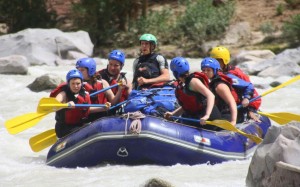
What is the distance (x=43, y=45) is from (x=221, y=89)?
11.4 meters

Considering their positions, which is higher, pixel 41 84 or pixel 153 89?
pixel 153 89

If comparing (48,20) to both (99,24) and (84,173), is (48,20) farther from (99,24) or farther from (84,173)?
(84,173)

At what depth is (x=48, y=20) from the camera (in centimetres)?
2253

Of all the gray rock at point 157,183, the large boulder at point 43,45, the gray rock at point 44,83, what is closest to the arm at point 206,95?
the gray rock at point 157,183

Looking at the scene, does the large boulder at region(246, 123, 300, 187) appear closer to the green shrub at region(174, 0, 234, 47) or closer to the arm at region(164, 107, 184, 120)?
the arm at region(164, 107, 184, 120)

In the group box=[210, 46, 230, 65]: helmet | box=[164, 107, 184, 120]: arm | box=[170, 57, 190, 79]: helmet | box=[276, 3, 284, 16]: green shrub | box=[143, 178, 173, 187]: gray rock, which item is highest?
box=[170, 57, 190, 79]: helmet

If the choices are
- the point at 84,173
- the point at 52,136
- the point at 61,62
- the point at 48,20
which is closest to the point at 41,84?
the point at 61,62

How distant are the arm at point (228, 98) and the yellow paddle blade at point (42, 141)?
1.86 metres

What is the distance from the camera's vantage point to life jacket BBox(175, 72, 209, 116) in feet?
22.4

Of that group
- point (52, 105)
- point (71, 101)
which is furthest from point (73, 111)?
point (52, 105)

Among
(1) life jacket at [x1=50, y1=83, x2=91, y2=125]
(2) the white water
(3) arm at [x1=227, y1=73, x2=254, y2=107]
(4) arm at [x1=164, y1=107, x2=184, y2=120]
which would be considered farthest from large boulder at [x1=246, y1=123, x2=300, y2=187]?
(3) arm at [x1=227, y1=73, x2=254, y2=107]

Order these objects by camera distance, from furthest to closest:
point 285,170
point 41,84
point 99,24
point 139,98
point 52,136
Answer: point 99,24 → point 41,84 → point 52,136 → point 139,98 → point 285,170

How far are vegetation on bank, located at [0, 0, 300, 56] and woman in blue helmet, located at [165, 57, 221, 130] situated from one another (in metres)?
11.4

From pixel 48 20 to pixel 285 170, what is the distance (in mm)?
18704
